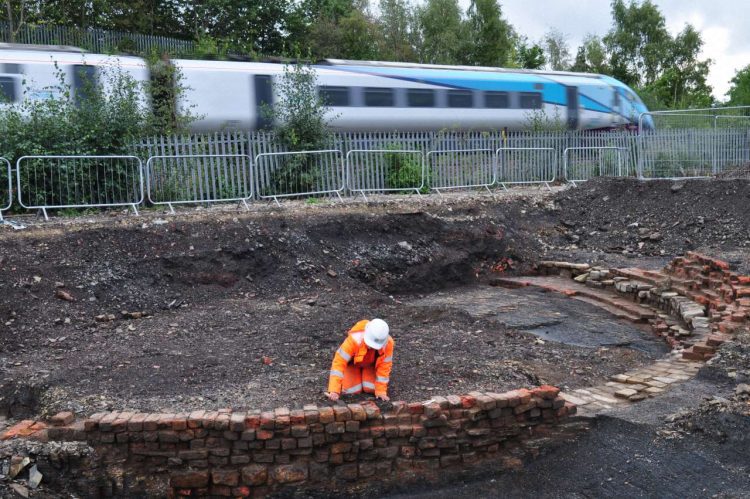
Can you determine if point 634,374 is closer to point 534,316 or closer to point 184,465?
point 534,316

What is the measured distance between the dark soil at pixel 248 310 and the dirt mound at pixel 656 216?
1.57 metres

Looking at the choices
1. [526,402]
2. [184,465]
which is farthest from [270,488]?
[526,402]

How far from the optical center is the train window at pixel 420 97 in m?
20.1

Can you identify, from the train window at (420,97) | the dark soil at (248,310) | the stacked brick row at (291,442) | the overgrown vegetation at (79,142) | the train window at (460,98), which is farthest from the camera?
the train window at (460,98)

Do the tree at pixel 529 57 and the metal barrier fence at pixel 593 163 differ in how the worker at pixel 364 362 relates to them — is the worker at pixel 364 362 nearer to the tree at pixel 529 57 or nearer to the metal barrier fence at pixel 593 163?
the metal barrier fence at pixel 593 163

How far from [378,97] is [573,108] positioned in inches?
283

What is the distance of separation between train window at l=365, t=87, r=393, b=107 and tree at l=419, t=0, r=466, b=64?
47.0 feet

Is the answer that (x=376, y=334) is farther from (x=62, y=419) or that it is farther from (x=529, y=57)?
(x=529, y=57)

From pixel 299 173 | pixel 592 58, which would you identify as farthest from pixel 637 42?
pixel 299 173

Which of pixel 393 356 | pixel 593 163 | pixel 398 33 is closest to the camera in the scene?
pixel 393 356

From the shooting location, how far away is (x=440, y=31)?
3362 centimetres

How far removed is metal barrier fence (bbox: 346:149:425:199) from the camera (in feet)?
47.1

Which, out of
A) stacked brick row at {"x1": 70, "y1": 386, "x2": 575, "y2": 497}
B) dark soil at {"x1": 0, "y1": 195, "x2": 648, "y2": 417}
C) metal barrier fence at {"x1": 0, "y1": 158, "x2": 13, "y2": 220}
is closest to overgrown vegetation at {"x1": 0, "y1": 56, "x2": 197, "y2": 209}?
metal barrier fence at {"x1": 0, "y1": 158, "x2": 13, "y2": 220}

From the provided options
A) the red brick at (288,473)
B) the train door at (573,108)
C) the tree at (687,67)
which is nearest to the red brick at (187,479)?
the red brick at (288,473)
